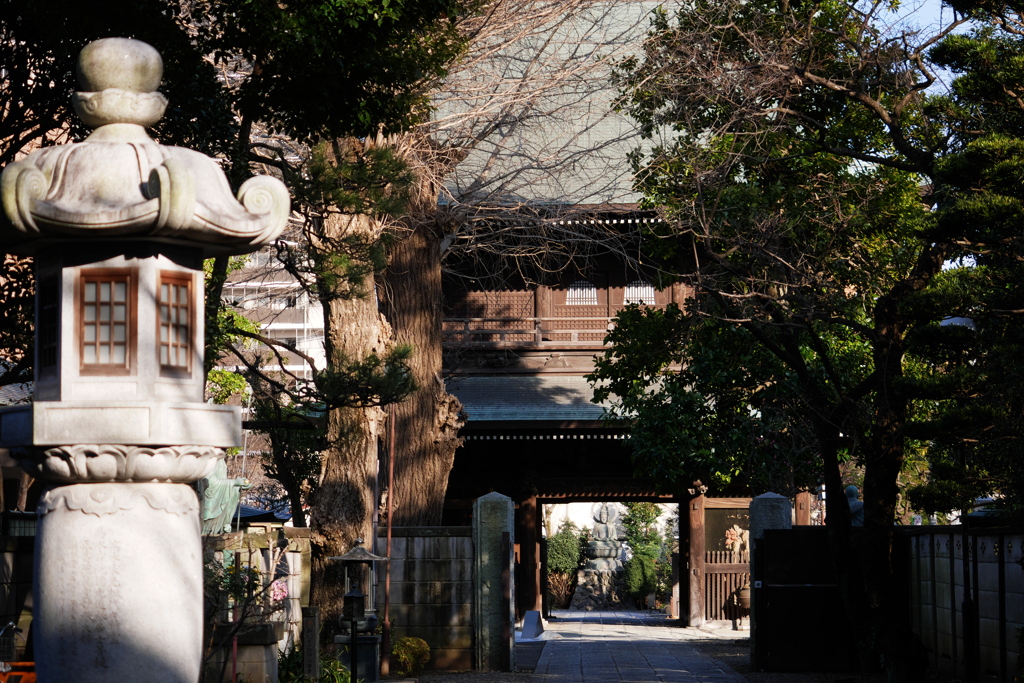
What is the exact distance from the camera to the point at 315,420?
14234 mm

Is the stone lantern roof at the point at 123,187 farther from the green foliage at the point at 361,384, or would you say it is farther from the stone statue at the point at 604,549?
the stone statue at the point at 604,549

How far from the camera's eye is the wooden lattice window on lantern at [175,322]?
17.7 feet

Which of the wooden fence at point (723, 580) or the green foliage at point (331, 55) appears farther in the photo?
the wooden fence at point (723, 580)

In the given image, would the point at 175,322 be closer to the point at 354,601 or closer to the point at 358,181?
the point at 358,181

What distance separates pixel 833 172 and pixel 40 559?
10385 mm

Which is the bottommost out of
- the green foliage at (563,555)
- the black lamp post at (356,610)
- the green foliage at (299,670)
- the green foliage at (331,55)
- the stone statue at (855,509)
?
the green foliage at (563,555)

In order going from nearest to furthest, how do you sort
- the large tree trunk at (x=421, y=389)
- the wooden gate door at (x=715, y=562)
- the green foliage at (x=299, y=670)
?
the green foliage at (x=299, y=670)
the large tree trunk at (x=421, y=389)
the wooden gate door at (x=715, y=562)

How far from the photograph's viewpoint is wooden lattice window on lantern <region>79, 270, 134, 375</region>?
5273 mm

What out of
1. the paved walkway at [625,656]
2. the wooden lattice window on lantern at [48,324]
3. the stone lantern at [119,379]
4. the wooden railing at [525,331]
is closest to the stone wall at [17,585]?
Answer: the wooden lattice window on lantern at [48,324]

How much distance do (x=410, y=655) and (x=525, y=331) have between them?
9.04m

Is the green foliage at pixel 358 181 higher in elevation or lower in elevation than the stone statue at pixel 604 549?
higher

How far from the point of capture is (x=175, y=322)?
18.0ft

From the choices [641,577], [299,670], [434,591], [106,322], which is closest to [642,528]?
[641,577]

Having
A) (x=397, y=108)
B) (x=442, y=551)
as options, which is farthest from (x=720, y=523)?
(x=397, y=108)
